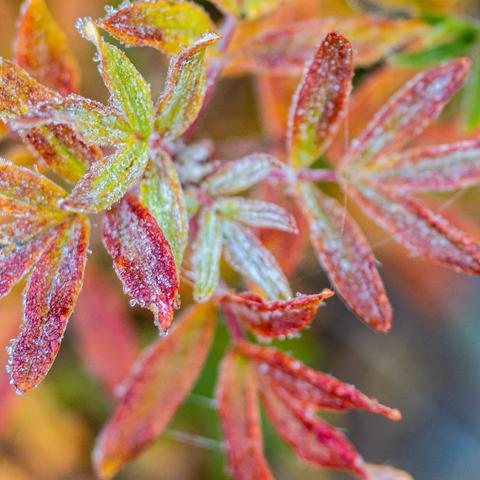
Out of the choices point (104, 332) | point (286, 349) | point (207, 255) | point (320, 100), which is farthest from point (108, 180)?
point (286, 349)

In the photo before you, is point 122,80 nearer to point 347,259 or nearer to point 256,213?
point 256,213

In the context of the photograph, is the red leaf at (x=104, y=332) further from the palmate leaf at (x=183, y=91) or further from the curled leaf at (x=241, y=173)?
the palmate leaf at (x=183, y=91)

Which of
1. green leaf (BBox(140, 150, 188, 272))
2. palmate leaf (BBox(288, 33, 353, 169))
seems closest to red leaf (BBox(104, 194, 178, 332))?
green leaf (BBox(140, 150, 188, 272))

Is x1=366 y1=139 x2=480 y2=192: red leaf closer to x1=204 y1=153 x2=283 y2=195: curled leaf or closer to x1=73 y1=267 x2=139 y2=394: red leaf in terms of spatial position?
x1=204 y1=153 x2=283 y2=195: curled leaf

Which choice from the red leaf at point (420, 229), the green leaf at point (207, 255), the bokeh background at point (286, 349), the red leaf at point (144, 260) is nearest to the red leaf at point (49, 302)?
the red leaf at point (144, 260)

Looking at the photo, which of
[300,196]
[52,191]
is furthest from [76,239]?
[300,196]
